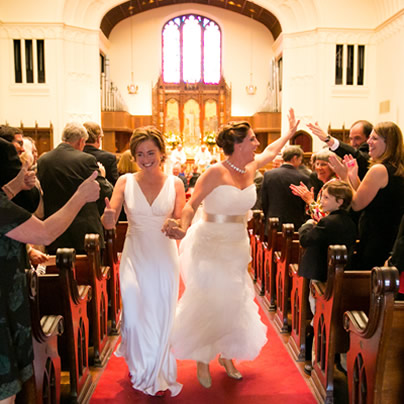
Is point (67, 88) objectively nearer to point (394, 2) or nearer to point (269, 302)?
point (394, 2)

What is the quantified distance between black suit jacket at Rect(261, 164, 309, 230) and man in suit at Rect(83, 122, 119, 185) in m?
1.71

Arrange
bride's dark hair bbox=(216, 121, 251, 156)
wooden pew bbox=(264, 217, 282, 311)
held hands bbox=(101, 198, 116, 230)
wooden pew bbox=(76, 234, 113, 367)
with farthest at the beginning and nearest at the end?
wooden pew bbox=(264, 217, 282, 311)
wooden pew bbox=(76, 234, 113, 367)
bride's dark hair bbox=(216, 121, 251, 156)
held hands bbox=(101, 198, 116, 230)

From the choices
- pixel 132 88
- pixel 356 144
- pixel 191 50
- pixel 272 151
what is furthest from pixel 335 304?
pixel 191 50

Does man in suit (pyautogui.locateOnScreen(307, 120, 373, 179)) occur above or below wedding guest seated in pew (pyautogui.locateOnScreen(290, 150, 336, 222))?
above

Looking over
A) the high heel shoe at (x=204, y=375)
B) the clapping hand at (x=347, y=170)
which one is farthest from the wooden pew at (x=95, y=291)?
the clapping hand at (x=347, y=170)

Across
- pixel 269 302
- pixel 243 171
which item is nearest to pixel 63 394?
pixel 243 171

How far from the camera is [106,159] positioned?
474 centimetres

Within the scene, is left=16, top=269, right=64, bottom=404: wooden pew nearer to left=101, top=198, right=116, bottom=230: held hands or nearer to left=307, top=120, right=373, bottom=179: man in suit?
left=101, top=198, right=116, bottom=230: held hands

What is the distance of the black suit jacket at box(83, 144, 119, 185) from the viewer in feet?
15.1

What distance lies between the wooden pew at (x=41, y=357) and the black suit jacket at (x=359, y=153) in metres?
2.48

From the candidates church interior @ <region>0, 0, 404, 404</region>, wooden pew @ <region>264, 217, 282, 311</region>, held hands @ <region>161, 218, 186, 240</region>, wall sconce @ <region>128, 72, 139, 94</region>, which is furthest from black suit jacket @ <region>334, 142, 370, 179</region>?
wall sconce @ <region>128, 72, 139, 94</region>

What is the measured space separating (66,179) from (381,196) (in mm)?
2413

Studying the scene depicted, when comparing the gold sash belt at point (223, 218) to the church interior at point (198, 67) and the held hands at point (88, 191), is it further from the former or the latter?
the church interior at point (198, 67)

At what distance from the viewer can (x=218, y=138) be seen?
10.7ft
